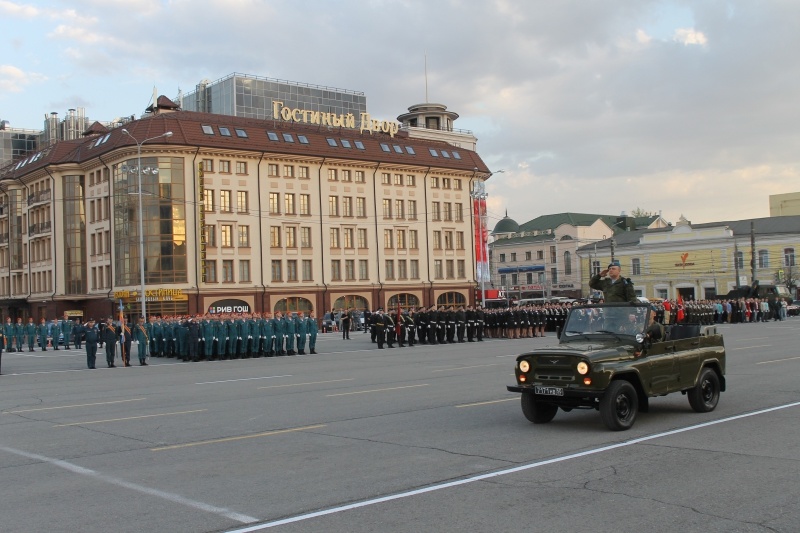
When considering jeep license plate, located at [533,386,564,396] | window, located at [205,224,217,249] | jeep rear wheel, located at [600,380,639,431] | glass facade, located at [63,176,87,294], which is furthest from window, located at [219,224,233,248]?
jeep rear wheel, located at [600,380,639,431]

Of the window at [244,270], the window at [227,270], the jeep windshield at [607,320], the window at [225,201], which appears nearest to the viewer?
the jeep windshield at [607,320]

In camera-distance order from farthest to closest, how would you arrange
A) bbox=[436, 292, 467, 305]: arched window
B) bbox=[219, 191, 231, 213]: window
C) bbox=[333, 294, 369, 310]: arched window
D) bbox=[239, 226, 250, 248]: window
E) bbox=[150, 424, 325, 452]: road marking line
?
bbox=[436, 292, 467, 305]: arched window < bbox=[333, 294, 369, 310]: arched window < bbox=[239, 226, 250, 248]: window < bbox=[219, 191, 231, 213]: window < bbox=[150, 424, 325, 452]: road marking line

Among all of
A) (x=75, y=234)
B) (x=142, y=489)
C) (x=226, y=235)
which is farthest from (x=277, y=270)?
(x=142, y=489)

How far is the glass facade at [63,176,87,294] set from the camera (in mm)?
66312

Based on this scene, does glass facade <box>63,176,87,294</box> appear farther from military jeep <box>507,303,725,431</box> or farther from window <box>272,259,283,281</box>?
military jeep <box>507,303,725,431</box>

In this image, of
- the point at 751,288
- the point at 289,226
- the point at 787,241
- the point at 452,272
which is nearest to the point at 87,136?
the point at 289,226

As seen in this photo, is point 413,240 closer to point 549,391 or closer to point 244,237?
point 244,237

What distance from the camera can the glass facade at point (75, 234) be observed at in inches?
2611

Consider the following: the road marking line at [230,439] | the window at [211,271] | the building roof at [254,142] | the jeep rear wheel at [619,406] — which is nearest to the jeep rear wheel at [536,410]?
the jeep rear wheel at [619,406]

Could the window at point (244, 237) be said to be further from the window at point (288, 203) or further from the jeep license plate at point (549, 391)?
the jeep license plate at point (549, 391)

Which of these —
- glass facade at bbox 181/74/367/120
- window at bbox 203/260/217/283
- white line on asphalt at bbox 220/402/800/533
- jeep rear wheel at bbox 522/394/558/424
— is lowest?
white line on asphalt at bbox 220/402/800/533

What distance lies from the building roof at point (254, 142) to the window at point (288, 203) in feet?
11.0

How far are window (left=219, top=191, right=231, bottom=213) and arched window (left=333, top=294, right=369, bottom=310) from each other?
39.3 ft

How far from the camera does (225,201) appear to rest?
203 ft
